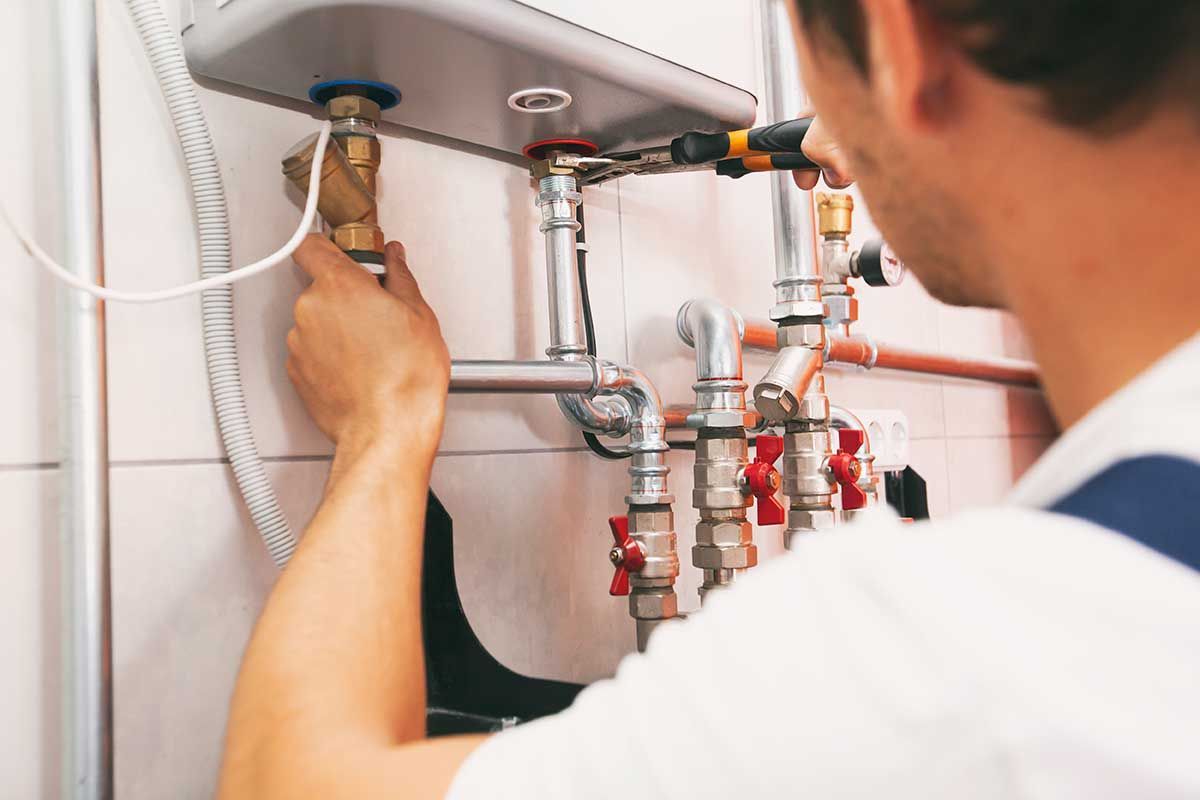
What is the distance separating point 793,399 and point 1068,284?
1.64 ft

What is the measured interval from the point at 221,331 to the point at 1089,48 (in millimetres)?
510

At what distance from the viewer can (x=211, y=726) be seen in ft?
2.09

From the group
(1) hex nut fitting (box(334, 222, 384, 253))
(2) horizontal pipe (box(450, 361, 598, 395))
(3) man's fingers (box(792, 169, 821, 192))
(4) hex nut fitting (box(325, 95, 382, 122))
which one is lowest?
(2) horizontal pipe (box(450, 361, 598, 395))

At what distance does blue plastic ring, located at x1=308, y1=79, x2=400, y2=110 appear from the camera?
647 millimetres

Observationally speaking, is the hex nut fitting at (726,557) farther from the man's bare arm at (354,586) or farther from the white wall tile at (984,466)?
the white wall tile at (984,466)

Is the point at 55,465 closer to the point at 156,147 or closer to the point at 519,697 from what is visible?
the point at 156,147

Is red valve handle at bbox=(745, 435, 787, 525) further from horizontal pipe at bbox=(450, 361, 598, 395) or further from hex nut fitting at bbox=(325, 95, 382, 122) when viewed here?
hex nut fitting at bbox=(325, 95, 382, 122)

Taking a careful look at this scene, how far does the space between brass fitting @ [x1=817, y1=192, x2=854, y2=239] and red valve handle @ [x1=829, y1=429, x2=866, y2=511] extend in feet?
0.79

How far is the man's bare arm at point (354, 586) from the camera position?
38 centimetres

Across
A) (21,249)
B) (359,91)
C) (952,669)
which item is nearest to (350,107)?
(359,91)

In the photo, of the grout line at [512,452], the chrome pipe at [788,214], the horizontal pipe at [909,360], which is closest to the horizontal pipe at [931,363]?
the horizontal pipe at [909,360]

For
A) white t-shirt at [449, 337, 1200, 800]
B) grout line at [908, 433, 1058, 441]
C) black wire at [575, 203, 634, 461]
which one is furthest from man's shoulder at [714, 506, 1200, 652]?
grout line at [908, 433, 1058, 441]

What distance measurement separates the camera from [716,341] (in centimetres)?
85

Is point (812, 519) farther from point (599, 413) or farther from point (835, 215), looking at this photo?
point (835, 215)
